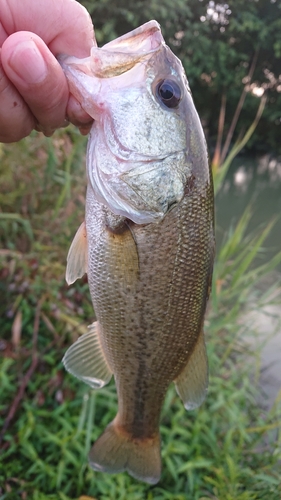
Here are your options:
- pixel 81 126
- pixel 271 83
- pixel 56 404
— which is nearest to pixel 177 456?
pixel 56 404

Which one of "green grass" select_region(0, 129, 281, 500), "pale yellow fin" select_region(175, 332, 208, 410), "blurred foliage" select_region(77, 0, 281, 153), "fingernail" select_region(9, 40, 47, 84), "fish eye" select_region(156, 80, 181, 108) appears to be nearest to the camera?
"fingernail" select_region(9, 40, 47, 84)

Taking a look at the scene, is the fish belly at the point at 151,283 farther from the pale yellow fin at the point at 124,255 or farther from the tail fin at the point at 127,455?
the tail fin at the point at 127,455

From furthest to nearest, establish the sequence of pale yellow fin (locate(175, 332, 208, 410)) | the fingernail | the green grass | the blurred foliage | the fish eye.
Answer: the blurred foliage < the green grass < pale yellow fin (locate(175, 332, 208, 410)) < the fish eye < the fingernail

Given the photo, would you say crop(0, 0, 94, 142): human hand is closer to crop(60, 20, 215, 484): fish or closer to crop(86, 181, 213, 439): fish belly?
crop(60, 20, 215, 484): fish

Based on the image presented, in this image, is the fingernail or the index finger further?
the index finger

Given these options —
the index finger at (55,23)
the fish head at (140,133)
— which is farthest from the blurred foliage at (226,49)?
the fish head at (140,133)

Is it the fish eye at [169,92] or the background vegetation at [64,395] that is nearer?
the fish eye at [169,92]

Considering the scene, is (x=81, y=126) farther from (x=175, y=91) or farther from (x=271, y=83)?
(x=271, y=83)

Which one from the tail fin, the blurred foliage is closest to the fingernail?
the tail fin
